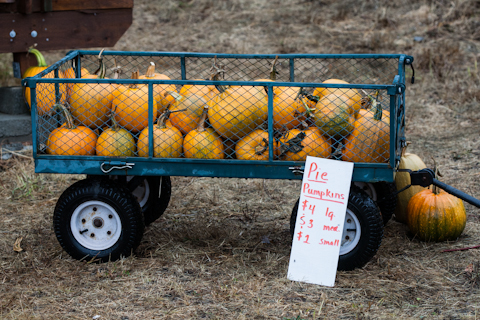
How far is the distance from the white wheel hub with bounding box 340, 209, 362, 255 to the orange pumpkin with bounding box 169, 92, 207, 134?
45.3 inches

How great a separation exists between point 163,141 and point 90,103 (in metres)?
0.57

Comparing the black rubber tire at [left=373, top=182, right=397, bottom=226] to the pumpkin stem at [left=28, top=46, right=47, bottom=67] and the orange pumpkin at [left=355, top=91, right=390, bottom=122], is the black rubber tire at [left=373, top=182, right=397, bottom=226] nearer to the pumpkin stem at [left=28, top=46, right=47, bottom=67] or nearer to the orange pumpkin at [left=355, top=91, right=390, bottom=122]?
the orange pumpkin at [left=355, top=91, right=390, bottom=122]

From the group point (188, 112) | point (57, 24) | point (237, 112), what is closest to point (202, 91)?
point (188, 112)

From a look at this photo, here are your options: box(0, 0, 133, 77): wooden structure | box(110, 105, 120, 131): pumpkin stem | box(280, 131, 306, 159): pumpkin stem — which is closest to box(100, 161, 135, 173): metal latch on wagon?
box(110, 105, 120, 131): pumpkin stem

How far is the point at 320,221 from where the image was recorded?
3.43 metres

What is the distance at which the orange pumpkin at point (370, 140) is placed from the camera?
10.9 feet

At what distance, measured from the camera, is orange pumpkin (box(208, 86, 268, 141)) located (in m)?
3.43

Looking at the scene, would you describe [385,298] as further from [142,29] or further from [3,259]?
[142,29]

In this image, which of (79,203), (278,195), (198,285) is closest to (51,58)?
(278,195)

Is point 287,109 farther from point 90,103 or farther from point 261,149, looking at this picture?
point 90,103

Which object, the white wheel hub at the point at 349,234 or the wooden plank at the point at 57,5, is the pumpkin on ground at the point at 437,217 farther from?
the wooden plank at the point at 57,5

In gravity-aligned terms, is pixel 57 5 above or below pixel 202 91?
above

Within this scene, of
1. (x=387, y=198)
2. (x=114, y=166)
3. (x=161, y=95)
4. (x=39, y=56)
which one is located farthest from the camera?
(x=39, y=56)

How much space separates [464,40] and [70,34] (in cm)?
633
